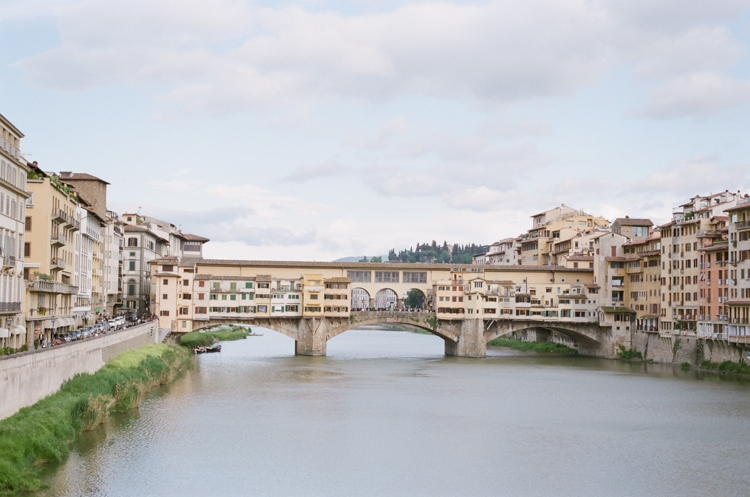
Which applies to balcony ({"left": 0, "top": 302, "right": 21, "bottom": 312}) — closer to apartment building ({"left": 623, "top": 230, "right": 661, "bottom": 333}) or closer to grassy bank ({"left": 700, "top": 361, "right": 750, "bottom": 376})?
grassy bank ({"left": 700, "top": 361, "right": 750, "bottom": 376})

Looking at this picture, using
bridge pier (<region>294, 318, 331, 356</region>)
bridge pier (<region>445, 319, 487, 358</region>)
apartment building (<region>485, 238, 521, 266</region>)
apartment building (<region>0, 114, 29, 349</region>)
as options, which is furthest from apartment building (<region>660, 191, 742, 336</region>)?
apartment building (<region>0, 114, 29, 349</region>)

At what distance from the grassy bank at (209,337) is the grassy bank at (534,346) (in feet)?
84.9

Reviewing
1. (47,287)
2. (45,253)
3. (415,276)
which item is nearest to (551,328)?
(415,276)

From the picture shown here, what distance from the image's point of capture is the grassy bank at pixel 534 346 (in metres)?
76.1

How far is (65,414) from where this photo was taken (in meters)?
27.8

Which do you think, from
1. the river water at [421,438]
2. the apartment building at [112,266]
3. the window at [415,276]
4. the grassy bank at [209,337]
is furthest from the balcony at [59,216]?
→ the window at [415,276]

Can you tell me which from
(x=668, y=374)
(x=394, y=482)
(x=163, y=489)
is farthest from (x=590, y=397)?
(x=163, y=489)

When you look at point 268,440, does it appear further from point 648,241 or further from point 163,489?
point 648,241

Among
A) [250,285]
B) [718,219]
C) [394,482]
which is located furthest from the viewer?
[250,285]

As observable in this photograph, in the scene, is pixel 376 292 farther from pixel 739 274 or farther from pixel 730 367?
pixel 739 274

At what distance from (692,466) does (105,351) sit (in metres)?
23.3

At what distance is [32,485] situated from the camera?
2238 cm

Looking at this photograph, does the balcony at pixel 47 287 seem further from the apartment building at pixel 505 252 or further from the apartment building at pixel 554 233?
the apartment building at pixel 505 252

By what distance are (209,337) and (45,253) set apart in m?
44.9
